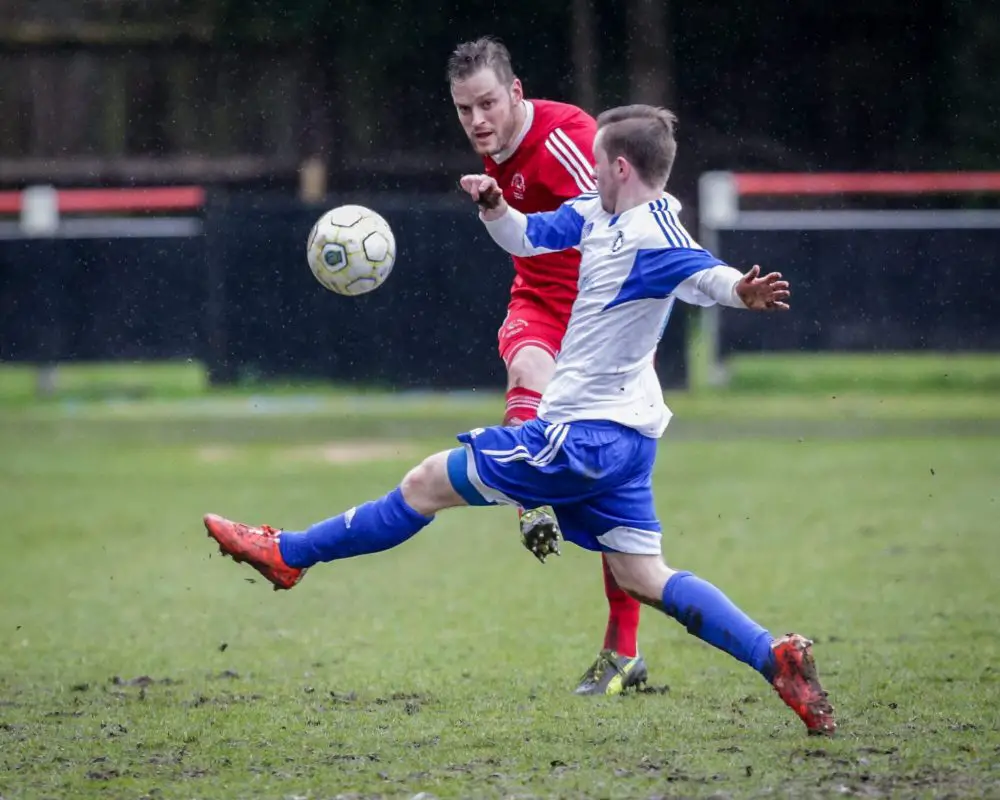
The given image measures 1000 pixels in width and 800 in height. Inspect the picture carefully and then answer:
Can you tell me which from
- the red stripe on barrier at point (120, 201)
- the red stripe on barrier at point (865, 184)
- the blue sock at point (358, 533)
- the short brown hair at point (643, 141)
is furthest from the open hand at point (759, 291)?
the red stripe on barrier at point (120, 201)

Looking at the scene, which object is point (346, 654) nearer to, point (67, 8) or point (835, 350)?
point (835, 350)

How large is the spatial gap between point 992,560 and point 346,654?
141 inches

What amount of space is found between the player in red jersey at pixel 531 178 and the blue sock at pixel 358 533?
81 centimetres

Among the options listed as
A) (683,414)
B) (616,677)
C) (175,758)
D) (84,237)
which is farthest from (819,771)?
(84,237)

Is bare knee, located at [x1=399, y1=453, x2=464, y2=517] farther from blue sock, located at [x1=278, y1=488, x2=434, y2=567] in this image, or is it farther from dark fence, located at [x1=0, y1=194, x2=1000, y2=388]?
dark fence, located at [x1=0, y1=194, x2=1000, y2=388]

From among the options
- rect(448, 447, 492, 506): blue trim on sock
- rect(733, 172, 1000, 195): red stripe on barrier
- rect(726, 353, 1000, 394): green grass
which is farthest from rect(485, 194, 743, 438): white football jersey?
rect(733, 172, 1000, 195): red stripe on barrier

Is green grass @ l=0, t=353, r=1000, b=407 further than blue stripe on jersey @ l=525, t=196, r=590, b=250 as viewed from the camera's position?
Yes

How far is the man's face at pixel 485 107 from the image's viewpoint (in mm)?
5801

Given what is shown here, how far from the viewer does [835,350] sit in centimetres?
1666

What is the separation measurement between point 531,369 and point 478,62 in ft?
3.62

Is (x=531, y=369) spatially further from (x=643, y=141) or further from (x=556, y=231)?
(x=643, y=141)

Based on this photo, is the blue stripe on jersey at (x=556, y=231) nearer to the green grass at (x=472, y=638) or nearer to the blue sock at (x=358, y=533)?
the blue sock at (x=358, y=533)

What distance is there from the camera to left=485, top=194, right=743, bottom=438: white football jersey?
471cm

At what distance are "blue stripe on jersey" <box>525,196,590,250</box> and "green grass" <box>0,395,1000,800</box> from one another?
1.44 m
